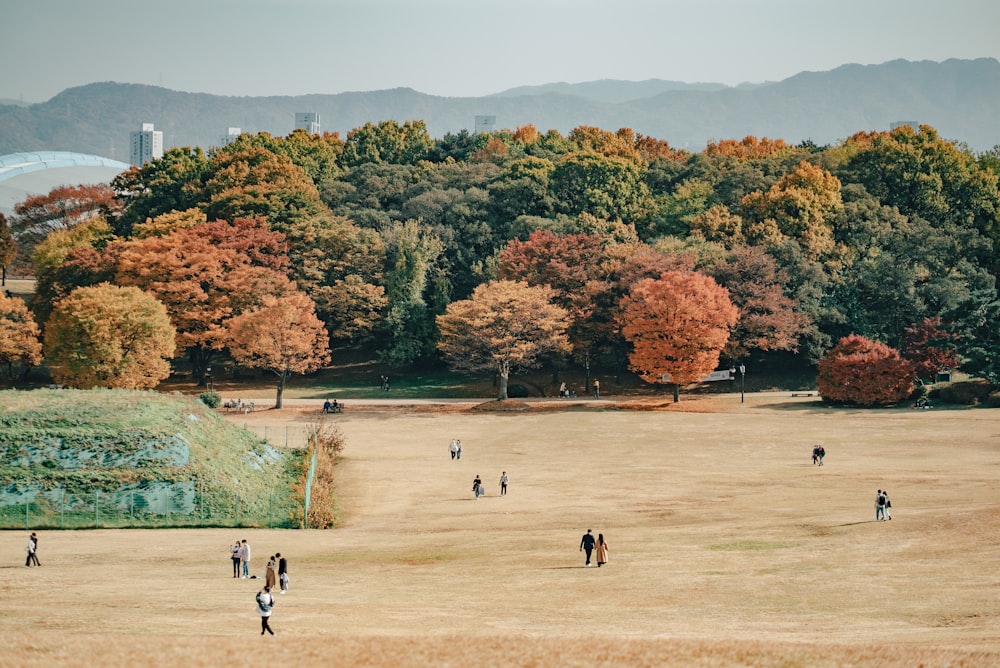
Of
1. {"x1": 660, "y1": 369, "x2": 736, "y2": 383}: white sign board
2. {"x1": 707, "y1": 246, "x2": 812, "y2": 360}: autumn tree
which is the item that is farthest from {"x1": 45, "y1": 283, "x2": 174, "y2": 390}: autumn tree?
{"x1": 707, "y1": 246, "x2": 812, "y2": 360}: autumn tree

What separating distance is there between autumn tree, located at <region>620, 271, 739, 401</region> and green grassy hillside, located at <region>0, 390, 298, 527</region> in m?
34.3

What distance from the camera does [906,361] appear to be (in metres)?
79.1

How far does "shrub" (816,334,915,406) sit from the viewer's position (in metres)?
78.8

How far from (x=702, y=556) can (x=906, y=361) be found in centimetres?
4606

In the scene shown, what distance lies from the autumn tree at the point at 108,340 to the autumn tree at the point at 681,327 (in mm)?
34503

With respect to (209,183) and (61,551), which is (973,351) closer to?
(61,551)

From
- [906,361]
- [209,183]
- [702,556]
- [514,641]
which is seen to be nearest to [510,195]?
[209,183]

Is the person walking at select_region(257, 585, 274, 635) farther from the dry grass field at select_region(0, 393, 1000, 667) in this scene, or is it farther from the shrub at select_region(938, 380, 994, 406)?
the shrub at select_region(938, 380, 994, 406)

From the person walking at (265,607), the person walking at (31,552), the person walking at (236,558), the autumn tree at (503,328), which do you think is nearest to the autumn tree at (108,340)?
the autumn tree at (503,328)

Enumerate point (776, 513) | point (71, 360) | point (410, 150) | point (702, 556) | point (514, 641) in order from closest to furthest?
point (514, 641) → point (702, 556) → point (776, 513) → point (71, 360) → point (410, 150)

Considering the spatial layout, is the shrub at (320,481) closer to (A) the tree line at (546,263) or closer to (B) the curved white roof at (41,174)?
(A) the tree line at (546,263)

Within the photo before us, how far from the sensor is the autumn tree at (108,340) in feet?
272

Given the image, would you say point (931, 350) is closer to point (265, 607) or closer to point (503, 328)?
point (503, 328)

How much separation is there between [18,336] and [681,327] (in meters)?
52.4
